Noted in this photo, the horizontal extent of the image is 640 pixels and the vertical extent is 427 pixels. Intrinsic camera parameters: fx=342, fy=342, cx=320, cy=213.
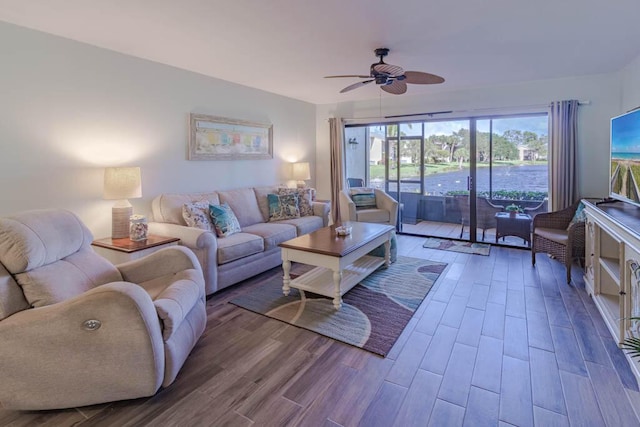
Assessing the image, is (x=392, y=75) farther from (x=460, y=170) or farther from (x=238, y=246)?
(x=460, y=170)

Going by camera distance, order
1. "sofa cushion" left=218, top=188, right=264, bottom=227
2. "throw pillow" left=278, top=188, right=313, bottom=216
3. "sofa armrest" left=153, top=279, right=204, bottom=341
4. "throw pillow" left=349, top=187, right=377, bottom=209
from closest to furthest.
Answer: "sofa armrest" left=153, top=279, right=204, bottom=341, "sofa cushion" left=218, top=188, right=264, bottom=227, "throw pillow" left=278, top=188, right=313, bottom=216, "throw pillow" left=349, top=187, right=377, bottom=209

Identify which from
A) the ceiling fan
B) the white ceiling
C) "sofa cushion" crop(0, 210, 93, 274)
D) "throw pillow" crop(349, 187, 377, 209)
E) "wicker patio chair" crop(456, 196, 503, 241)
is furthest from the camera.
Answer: "throw pillow" crop(349, 187, 377, 209)

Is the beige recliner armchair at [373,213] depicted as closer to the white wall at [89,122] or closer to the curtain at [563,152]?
the white wall at [89,122]

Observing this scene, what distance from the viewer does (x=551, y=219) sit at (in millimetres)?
4266

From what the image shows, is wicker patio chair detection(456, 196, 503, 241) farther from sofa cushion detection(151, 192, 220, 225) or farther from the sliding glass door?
sofa cushion detection(151, 192, 220, 225)

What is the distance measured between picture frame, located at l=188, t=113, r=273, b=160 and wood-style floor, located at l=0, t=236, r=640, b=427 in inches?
86.6

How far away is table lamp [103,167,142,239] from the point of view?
313 cm

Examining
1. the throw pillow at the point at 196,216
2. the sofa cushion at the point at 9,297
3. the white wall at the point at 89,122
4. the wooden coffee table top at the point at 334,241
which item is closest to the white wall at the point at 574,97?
the wooden coffee table top at the point at 334,241

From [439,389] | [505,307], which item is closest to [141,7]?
[439,389]

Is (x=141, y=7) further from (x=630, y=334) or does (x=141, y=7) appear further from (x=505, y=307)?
(x=630, y=334)

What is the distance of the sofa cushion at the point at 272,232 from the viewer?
3.98 m

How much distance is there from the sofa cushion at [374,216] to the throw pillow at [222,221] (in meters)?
2.18

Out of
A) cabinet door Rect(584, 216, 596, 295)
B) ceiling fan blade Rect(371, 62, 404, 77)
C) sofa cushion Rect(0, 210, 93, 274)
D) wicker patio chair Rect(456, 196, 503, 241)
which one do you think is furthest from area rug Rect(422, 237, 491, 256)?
sofa cushion Rect(0, 210, 93, 274)

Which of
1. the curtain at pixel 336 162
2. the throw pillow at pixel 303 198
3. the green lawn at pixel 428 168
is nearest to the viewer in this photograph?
the throw pillow at pixel 303 198
